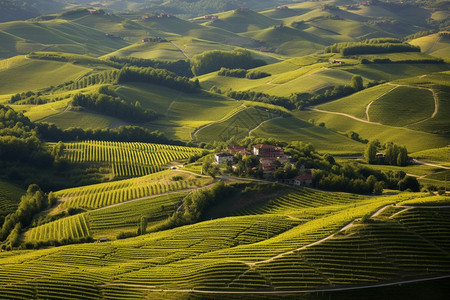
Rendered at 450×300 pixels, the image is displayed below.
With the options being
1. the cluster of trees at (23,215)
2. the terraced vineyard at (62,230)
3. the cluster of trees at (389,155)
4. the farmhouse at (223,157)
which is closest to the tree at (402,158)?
the cluster of trees at (389,155)

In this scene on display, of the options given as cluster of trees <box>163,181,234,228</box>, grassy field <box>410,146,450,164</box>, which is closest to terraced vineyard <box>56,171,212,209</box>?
cluster of trees <box>163,181,234,228</box>

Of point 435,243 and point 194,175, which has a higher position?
point 435,243

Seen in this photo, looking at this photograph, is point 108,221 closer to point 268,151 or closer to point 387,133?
point 268,151

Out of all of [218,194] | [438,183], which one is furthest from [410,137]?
[218,194]

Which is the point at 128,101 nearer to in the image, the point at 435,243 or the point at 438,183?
the point at 438,183

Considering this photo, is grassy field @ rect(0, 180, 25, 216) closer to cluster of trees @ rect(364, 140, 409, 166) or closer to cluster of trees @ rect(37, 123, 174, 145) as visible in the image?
cluster of trees @ rect(37, 123, 174, 145)

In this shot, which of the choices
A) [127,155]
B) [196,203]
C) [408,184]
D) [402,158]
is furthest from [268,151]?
[402,158]

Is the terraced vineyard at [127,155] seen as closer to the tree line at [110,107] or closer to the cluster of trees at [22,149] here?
the cluster of trees at [22,149]
